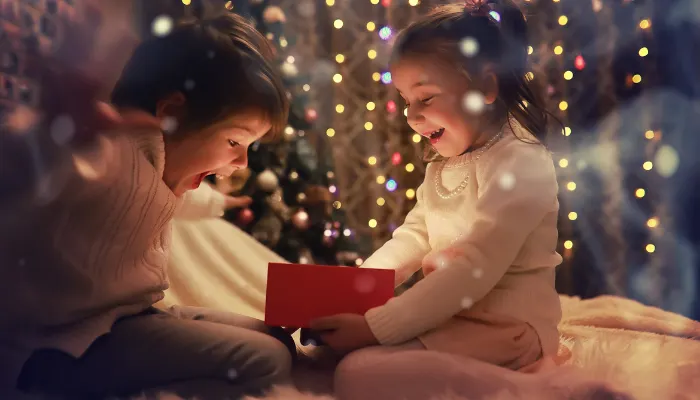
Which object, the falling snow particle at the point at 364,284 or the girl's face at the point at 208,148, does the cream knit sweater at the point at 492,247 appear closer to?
the falling snow particle at the point at 364,284

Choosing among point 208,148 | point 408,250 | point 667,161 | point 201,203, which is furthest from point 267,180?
point 667,161

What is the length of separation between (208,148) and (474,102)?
325 millimetres

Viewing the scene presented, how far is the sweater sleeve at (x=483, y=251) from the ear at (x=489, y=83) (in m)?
0.07

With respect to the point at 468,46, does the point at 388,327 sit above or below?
below

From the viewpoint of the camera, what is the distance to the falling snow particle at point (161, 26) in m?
0.65

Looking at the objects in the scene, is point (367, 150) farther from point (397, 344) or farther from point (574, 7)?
point (397, 344)

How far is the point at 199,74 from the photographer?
666 mm

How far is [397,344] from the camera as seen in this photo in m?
0.67

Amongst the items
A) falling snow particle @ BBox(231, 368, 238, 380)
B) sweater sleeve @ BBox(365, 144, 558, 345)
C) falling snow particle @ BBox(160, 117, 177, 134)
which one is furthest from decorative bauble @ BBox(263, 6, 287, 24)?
falling snow particle @ BBox(231, 368, 238, 380)

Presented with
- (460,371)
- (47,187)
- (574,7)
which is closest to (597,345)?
(460,371)

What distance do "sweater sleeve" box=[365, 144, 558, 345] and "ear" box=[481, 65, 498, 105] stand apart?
7cm

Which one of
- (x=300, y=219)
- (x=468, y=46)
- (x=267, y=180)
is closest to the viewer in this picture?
(x=468, y=46)

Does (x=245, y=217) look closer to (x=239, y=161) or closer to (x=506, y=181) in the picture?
(x=239, y=161)

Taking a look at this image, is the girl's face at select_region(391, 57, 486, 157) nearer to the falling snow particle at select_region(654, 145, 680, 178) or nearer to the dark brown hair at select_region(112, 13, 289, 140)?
the dark brown hair at select_region(112, 13, 289, 140)
